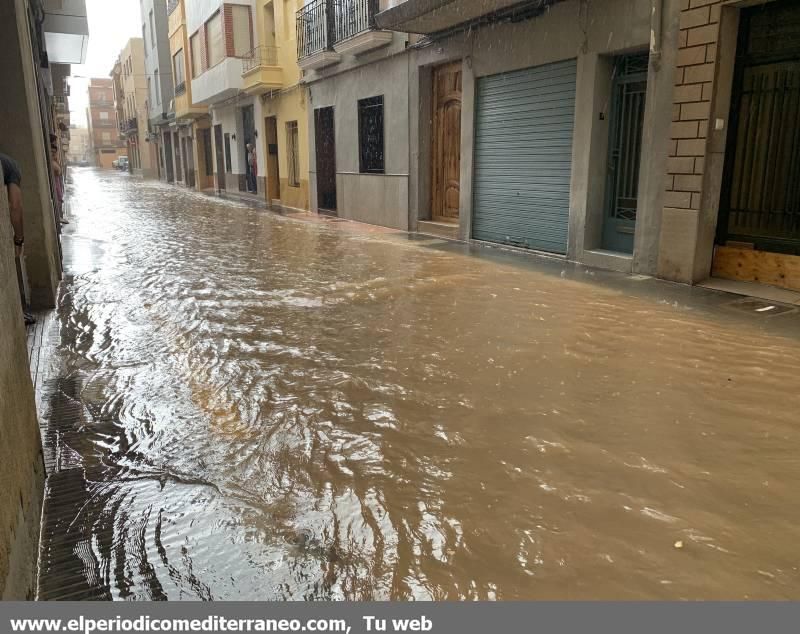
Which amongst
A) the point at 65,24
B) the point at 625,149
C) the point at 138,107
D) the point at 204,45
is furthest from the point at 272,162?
the point at 138,107

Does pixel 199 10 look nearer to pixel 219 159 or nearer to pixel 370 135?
pixel 219 159

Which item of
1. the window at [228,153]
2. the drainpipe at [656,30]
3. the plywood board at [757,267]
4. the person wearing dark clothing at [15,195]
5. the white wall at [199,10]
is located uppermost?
the white wall at [199,10]

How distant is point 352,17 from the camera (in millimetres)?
15023

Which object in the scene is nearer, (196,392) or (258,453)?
(258,453)

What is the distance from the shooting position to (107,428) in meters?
3.73

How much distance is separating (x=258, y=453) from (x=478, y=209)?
9.41 meters

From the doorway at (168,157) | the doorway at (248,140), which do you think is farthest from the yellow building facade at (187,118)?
the doorway at (248,140)

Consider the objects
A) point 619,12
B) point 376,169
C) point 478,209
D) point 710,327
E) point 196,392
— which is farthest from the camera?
point 376,169

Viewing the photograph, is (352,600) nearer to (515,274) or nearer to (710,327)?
(710,327)

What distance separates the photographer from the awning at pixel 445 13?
9.98 metres

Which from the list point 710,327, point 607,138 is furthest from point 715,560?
point 607,138

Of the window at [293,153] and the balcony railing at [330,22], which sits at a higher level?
the balcony railing at [330,22]

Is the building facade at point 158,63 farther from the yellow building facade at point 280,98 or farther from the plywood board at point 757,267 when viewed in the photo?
the plywood board at point 757,267

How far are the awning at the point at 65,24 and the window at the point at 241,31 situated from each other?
6.20 m
